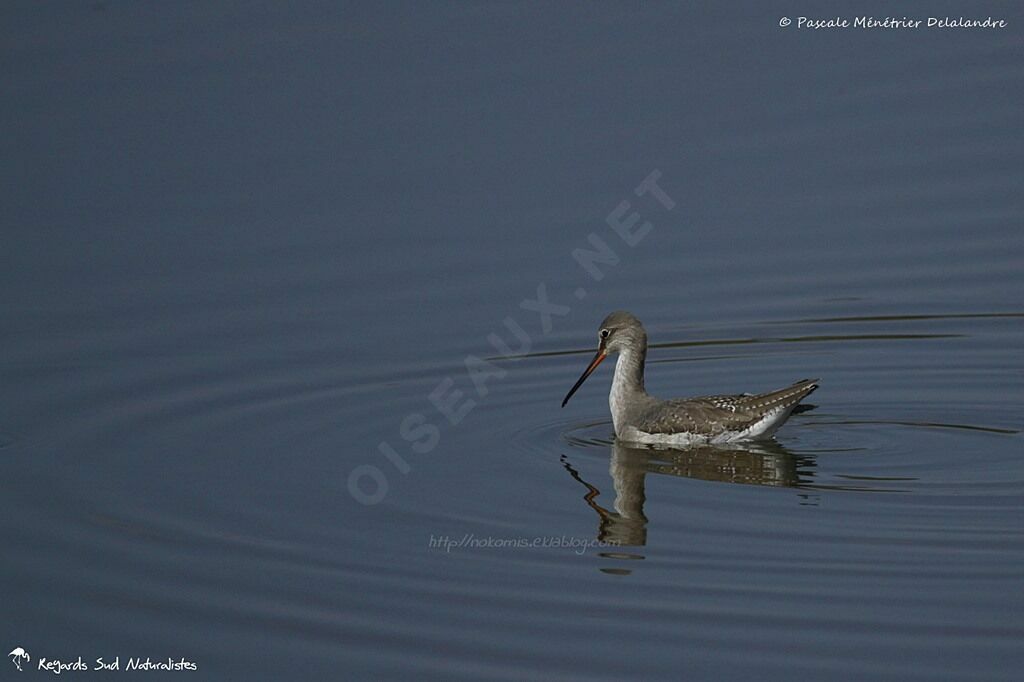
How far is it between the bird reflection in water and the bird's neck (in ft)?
1.19

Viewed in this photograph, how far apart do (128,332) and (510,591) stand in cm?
769

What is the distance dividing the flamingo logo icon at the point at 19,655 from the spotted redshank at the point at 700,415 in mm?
6375

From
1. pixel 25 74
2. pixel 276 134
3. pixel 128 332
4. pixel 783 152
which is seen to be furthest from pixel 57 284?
pixel 783 152

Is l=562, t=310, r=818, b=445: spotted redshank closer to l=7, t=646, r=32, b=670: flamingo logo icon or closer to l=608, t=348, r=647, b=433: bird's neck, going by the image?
l=608, t=348, r=647, b=433: bird's neck

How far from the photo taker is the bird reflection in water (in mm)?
14195

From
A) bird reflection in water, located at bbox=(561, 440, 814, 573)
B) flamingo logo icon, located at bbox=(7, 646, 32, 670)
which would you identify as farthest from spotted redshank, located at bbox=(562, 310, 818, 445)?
flamingo logo icon, located at bbox=(7, 646, 32, 670)

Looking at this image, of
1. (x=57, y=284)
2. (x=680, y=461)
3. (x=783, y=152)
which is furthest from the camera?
(x=783, y=152)

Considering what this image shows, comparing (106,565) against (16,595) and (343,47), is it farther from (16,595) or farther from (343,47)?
(343,47)

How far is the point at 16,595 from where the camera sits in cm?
1282

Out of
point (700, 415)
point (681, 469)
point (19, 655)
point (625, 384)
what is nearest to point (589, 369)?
point (625, 384)

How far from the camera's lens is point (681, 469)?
624 inches

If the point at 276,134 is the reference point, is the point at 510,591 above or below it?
below

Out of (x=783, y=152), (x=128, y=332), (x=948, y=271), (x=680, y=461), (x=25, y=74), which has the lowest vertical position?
(x=680, y=461)

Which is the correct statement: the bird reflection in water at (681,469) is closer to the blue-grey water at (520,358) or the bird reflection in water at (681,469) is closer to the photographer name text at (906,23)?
the blue-grey water at (520,358)
